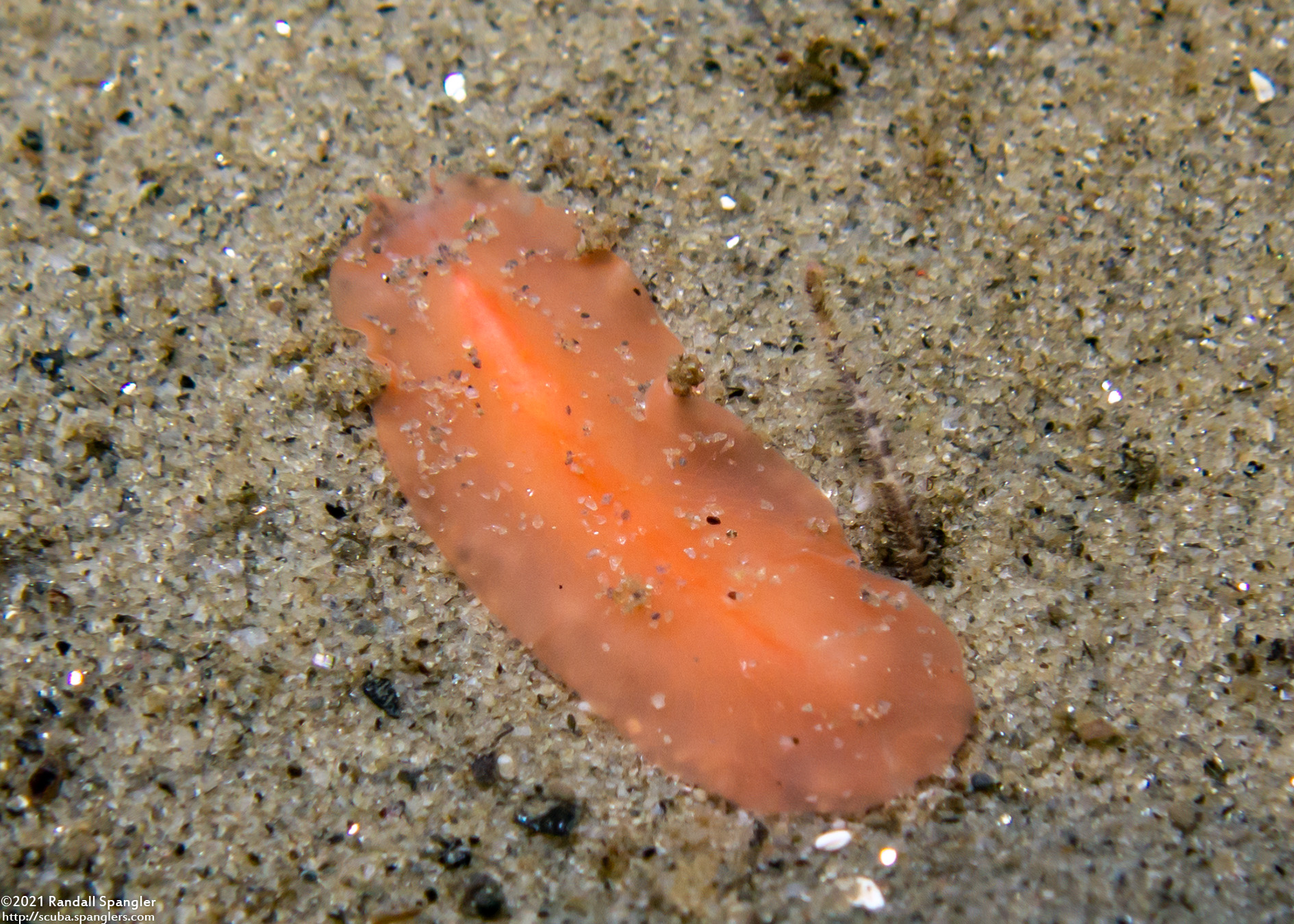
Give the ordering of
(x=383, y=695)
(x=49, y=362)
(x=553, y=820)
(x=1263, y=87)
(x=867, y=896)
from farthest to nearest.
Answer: (x=1263, y=87) → (x=49, y=362) → (x=383, y=695) → (x=553, y=820) → (x=867, y=896)

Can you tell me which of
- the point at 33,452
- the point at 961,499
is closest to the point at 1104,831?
the point at 961,499

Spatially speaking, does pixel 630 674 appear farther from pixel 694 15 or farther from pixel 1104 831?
pixel 694 15

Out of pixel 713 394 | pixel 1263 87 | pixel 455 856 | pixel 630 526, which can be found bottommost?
pixel 455 856

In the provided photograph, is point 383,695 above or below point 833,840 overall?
below

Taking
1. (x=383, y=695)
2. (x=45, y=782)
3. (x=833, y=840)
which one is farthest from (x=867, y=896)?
(x=45, y=782)

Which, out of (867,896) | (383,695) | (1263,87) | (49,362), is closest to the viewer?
(867,896)

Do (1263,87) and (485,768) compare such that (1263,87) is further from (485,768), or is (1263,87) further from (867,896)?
(485,768)

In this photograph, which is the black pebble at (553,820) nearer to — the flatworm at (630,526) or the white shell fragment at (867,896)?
the flatworm at (630,526)
